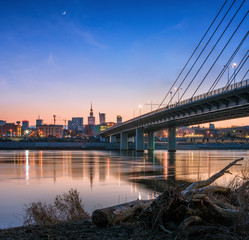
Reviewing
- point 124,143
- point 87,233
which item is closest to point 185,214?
point 87,233

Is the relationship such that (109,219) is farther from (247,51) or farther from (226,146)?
(226,146)

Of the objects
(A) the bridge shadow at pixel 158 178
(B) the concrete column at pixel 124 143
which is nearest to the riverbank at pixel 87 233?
(A) the bridge shadow at pixel 158 178

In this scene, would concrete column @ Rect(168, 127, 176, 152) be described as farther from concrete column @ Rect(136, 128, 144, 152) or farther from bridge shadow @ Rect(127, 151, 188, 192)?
bridge shadow @ Rect(127, 151, 188, 192)

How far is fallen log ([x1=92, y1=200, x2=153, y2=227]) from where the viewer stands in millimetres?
8031

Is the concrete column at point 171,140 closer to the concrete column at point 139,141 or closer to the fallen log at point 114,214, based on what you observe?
the concrete column at point 139,141

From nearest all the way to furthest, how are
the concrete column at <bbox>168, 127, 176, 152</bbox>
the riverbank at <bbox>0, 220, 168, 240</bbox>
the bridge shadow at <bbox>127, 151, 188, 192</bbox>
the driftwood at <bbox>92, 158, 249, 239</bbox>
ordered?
the driftwood at <bbox>92, 158, 249, 239</bbox> → the riverbank at <bbox>0, 220, 168, 240</bbox> → the bridge shadow at <bbox>127, 151, 188, 192</bbox> → the concrete column at <bbox>168, 127, 176, 152</bbox>

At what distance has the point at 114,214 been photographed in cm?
821

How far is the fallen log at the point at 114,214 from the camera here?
26.3 ft

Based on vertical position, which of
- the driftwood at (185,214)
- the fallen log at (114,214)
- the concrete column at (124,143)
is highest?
the driftwood at (185,214)

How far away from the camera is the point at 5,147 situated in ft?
394

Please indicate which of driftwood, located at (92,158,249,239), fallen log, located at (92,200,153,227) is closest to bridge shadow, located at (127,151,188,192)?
fallen log, located at (92,200,153,227)

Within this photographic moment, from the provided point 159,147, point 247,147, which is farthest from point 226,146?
point 159,147

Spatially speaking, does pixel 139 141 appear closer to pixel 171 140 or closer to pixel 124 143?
pixel 171 140

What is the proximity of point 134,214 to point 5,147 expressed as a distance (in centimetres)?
12115
